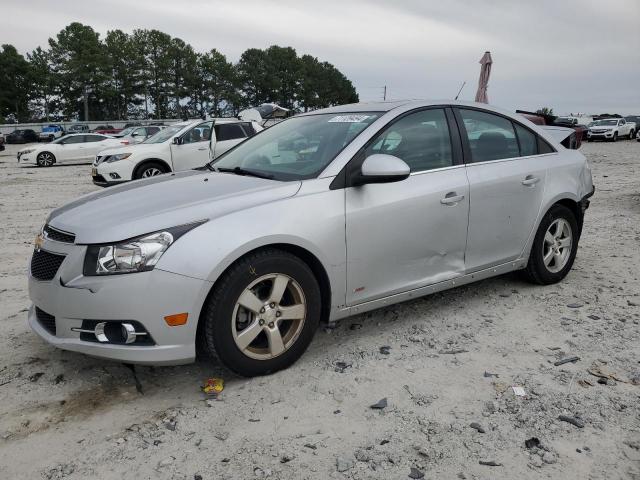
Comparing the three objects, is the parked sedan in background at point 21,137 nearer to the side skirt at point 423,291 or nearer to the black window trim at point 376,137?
the black window trim at point 376,137

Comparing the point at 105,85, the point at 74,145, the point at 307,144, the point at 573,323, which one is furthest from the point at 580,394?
the point at 105,85

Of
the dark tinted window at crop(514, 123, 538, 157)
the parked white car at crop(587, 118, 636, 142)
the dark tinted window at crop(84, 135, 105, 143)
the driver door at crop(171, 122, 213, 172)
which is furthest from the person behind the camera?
the parked white car at crop(587, 118, 636, 142)

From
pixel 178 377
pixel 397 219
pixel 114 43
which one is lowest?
pixel 178 377

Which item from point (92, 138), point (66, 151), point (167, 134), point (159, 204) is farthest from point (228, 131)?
point (92, 138)

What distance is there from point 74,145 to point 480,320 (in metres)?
20.9

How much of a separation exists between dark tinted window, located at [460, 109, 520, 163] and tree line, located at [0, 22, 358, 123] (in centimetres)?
7694

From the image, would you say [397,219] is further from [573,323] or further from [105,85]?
[105,85]

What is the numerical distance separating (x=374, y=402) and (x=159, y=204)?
5.34 feet

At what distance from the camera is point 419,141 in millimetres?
3783

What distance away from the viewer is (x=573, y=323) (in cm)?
392

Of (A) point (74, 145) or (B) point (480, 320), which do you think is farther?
(A) point (74, 145)

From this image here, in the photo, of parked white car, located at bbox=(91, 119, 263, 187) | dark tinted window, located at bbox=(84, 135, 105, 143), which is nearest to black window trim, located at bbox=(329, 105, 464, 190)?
parked white car, located at bbox=(91, 119, 263, 187)

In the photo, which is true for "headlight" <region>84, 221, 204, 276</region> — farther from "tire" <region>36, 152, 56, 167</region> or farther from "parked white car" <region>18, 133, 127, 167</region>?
"tire" <region>36, 152, 56, 167</region>

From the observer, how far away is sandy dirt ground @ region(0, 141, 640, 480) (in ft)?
7.89
